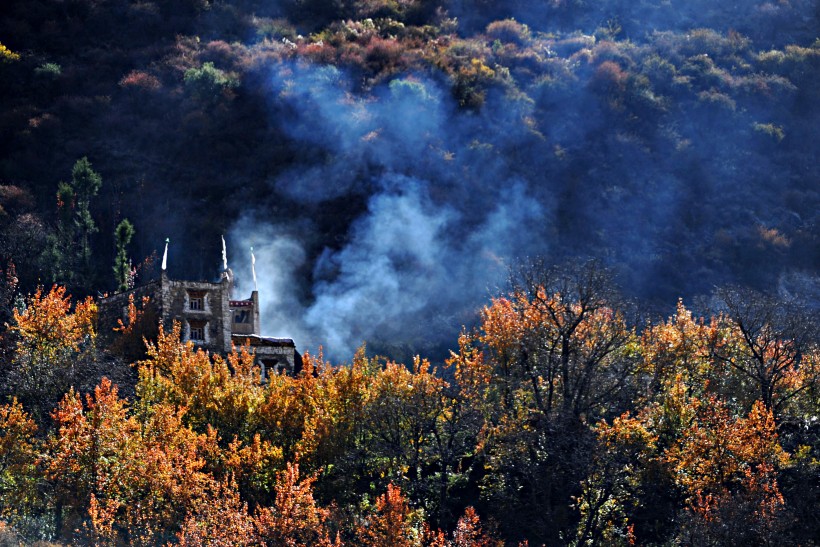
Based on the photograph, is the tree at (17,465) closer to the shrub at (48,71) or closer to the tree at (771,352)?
the tree at (771,352)

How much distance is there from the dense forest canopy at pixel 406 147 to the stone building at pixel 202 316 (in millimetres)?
10867

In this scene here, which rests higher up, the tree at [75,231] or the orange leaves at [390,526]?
the tree at [75,231]

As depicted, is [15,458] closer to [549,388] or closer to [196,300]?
[196,300]

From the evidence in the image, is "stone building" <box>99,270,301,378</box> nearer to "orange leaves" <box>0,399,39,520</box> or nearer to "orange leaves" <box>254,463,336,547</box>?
"orange leaves" <box>0,399,39,520</box>

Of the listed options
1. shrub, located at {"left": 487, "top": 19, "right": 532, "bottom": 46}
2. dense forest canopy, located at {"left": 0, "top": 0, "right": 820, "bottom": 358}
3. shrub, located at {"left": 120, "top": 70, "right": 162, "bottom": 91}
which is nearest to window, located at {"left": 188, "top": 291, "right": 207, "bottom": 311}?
dense forest canopy, located at {"left": 0, "top": 0, "right": 820, "bottom": 358}

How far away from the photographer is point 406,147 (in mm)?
98875

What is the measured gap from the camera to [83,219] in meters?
82.8

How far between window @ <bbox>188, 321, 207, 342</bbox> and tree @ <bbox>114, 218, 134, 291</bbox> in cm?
1063

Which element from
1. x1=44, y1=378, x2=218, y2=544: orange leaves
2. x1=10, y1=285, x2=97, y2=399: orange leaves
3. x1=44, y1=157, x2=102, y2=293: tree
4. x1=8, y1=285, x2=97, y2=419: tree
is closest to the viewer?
x1=44, y1=378, x2=218, y2=544: orange leaves

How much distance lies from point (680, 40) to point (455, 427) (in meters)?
73.1

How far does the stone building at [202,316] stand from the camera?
63938mm

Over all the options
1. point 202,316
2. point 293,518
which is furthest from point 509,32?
point 293,518

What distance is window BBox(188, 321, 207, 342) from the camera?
64062 millimetres

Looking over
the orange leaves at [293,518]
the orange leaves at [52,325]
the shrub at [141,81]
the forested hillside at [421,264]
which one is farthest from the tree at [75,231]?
the orange leaves at [293,518]
